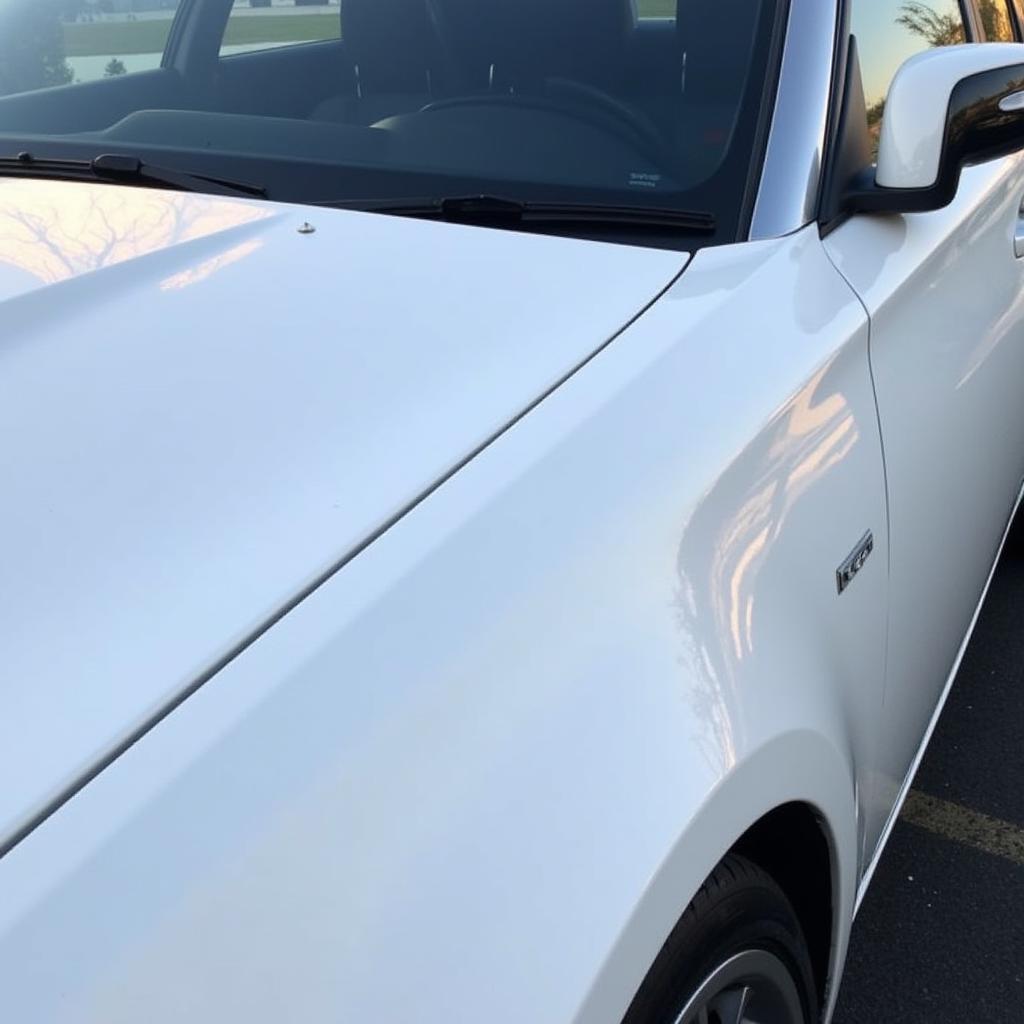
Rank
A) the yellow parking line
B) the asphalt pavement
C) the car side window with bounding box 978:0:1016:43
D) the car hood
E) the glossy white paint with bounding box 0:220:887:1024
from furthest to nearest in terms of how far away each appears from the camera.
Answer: the car side window with bounding box 978:0:1016:43 < the yellow parking line < the asphalt pavement < the car hood < the glossy white paint with bounding box 0:220:887:1024

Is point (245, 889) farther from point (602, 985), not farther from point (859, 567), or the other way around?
point (859, 567)

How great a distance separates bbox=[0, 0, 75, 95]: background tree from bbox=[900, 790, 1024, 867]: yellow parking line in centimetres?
215

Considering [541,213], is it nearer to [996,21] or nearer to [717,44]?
[717,44]

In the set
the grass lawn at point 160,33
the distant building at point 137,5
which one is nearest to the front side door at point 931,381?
the grass lawn at point 160,33

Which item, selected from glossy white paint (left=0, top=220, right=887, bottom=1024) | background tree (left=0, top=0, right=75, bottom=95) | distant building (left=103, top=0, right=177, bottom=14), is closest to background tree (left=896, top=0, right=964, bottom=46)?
glossy white paint (left=0, top=220, right=887, bottom=1024)

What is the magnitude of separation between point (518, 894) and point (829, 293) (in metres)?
0.90

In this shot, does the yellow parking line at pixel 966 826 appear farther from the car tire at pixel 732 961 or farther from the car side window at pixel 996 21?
the car side window at pixel 996 21

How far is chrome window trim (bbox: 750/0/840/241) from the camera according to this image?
4.92 ft

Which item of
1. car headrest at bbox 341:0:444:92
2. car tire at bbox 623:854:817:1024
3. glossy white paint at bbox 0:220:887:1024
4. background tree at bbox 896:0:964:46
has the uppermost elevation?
car headrest at bbox 341:0:444:92

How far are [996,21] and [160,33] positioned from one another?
1.87 meters

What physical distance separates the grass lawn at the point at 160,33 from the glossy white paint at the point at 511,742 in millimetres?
1226

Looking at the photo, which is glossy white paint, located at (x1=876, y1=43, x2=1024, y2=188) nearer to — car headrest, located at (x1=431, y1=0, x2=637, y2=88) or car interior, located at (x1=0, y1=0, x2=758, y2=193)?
car interior, located at (x1=0, y1=0, x2=758, y2=193)

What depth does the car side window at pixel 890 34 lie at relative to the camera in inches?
72.0

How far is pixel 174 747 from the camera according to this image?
2.57 feet
